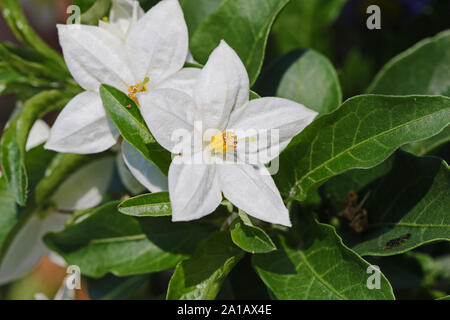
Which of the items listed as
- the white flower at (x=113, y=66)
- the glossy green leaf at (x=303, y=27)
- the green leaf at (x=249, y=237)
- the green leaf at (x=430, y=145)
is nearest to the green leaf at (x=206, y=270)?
the green leaf at (x=249, y=237)

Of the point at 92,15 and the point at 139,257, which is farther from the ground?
the point at 92,15

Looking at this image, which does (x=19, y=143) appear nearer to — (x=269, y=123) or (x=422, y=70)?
(x=269, y=123)

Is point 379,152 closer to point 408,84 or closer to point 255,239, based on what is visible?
point 255,239

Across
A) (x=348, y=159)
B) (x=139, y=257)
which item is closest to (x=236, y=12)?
(x=348, y=159)

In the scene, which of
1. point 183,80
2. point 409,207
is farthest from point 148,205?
point 409,207

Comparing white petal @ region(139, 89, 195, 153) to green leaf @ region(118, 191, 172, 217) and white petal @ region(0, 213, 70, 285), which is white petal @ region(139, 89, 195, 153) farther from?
white petal @ region(0, 213, 70, 285)

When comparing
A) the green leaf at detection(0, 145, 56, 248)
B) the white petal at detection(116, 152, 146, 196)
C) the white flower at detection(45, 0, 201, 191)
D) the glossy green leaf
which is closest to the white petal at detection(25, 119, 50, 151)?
the green leaf at detection(0, 145, 56, 248)

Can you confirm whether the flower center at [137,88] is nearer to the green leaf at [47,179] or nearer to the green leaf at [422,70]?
the green leaf at [47,179]
